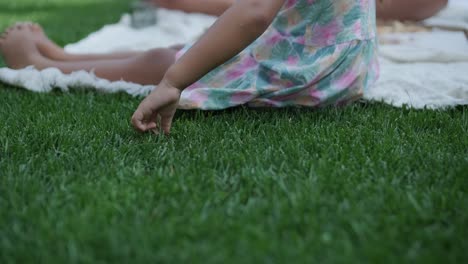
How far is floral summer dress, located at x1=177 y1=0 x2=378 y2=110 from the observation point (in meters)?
1.49

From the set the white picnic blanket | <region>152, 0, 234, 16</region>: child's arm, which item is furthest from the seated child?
<region>152, 0, 234, 16</region>: child's arm

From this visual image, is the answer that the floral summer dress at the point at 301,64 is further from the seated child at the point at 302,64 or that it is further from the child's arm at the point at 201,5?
the child's arm at the point at 201,5

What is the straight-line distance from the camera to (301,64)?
151 cm

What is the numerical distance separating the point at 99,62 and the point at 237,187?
1002mm

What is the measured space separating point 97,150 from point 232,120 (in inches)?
14.1

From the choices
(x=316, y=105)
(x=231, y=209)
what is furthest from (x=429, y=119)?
(x=231, y=209)

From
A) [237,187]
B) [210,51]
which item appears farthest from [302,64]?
[237,187]

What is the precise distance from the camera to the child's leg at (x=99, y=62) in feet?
5.63

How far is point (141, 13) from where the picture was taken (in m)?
2.88

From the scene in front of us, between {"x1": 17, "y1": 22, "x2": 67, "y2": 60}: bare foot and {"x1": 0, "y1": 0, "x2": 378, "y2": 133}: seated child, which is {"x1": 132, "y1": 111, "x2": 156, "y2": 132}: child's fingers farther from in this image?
{"x1": 17, "y1": 22, "x2": 67, "y2": 60}: bare foot

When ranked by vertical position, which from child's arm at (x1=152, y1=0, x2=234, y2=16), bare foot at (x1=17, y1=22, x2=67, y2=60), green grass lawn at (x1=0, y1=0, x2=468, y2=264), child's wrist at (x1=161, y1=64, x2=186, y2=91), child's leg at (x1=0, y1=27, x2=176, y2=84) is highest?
child's arm at (x1=152, y1=0, x2=234, y2=16)

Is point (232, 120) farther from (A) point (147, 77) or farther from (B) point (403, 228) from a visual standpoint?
(B) point (403, 228)

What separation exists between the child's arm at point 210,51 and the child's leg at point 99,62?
0.44 metres

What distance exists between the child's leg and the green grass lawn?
10.6 inches
